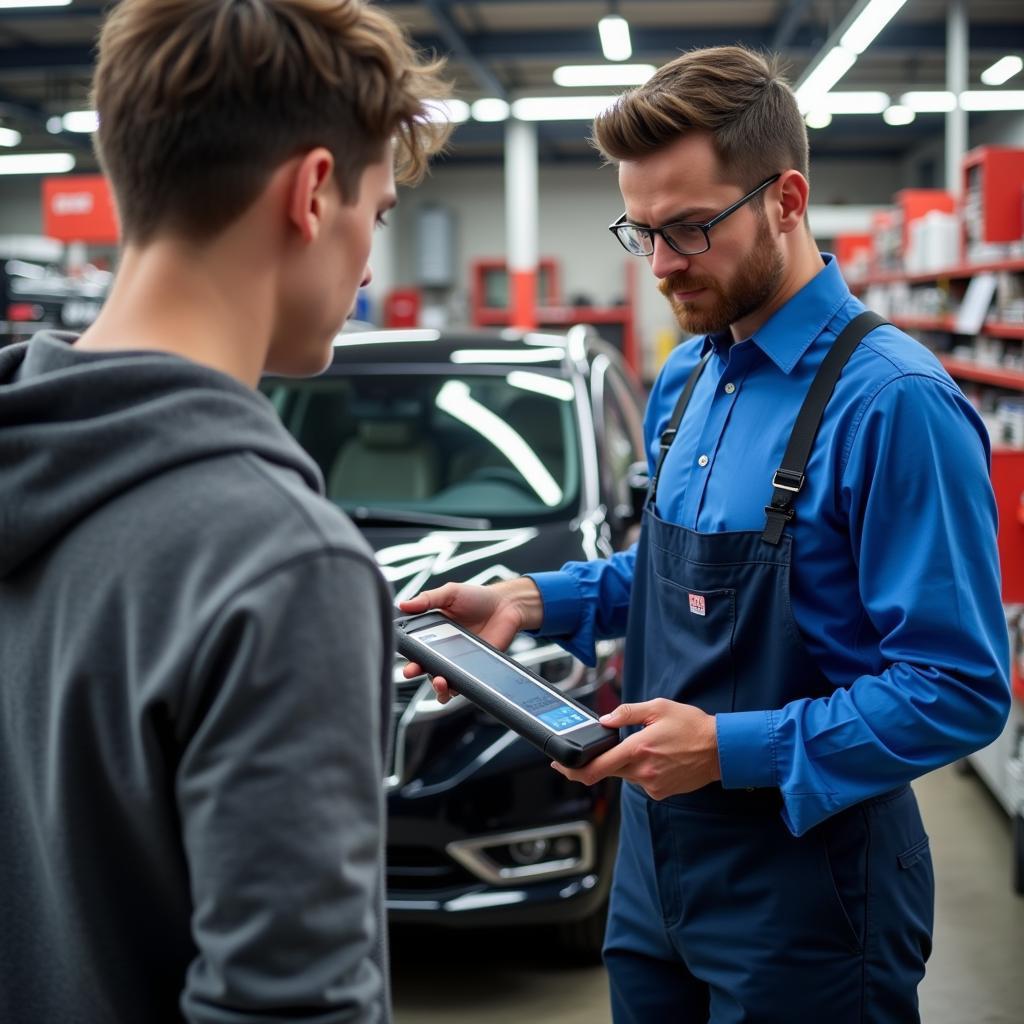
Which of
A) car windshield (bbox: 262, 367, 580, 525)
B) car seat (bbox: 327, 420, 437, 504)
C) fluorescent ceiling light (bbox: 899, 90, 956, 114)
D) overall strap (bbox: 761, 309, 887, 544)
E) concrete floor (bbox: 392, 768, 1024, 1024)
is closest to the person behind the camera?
overall strap (bbox: 761, 309, 887, 544)

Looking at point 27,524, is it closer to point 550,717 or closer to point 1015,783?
point 550,717

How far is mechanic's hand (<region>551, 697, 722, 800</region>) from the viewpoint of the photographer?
130 centimetres

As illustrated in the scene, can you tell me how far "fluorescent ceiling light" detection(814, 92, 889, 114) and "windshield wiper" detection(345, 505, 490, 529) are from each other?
38.7ft

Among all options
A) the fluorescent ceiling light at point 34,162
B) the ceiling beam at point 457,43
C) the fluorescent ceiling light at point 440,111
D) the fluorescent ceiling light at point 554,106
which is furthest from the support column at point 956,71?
the fluorescent ceiling light at point 34,162

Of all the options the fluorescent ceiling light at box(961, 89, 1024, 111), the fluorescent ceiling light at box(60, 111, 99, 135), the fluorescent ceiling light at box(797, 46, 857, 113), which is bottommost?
the fluorescent ceiling light at box(797, 46, 857, 113)

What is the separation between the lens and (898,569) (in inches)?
51.2

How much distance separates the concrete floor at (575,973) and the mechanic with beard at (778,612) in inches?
52.4

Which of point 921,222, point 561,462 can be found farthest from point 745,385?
point 921,222

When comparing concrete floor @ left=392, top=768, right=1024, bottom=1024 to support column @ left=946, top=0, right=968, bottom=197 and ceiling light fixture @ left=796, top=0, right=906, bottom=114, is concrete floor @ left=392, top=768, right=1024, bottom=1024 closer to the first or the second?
ceiling light fixture @ left=796, top=0, right=906, bottom=114

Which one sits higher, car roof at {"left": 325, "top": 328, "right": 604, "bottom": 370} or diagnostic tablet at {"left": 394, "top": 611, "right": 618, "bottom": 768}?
car roof at {"left": 325, "top": 328, "right": 604, "bottom": 370}

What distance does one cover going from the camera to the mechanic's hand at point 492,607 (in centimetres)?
168

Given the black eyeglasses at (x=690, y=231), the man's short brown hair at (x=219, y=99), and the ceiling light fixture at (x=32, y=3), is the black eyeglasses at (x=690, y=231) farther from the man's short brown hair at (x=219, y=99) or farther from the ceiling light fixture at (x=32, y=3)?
the ceiling light fixture at (x=32, y=3)

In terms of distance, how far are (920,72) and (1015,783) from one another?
46.4ft

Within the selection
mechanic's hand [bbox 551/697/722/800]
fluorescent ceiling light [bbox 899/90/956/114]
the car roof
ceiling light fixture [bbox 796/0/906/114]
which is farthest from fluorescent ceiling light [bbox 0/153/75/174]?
mechanic's hand [bbox 551/697/722/800]
